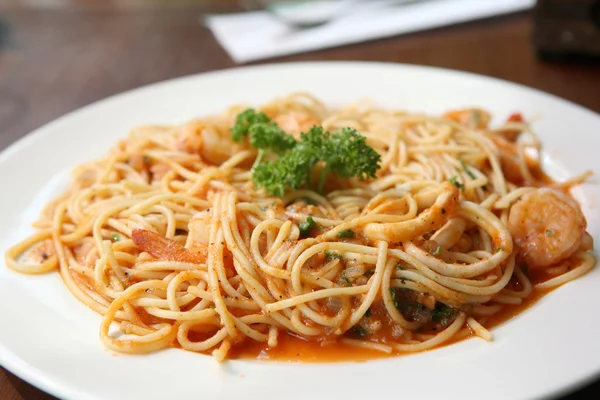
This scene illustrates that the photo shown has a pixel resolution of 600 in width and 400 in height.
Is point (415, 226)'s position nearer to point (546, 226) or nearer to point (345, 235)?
point (345, 235)

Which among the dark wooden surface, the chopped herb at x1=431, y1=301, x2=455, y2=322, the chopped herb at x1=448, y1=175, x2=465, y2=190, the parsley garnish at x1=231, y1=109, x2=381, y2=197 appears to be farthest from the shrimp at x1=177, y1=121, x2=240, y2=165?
the dark wooden surface

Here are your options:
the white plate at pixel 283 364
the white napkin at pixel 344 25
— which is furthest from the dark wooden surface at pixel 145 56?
the white plate at pixel 283 364

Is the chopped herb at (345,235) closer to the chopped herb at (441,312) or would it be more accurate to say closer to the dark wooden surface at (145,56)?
the chopped herb at (441,312)

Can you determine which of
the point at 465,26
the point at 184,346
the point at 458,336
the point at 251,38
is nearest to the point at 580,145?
the point at 458,336

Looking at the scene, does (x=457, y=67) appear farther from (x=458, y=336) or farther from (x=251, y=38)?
(x=458, y=336)

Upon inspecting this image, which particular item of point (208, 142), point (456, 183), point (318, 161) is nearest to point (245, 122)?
point (208, 142)

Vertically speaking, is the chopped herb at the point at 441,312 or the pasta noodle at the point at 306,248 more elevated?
the pasta noodle at the point at 306,248

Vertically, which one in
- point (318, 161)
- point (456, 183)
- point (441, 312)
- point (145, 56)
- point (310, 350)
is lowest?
point (441, 312)
